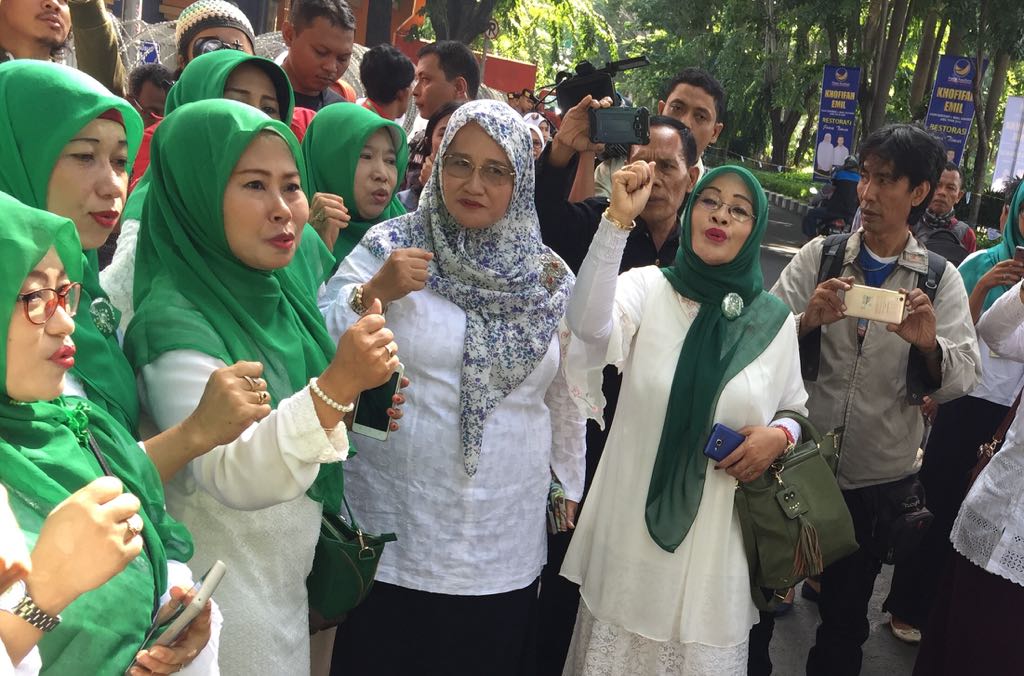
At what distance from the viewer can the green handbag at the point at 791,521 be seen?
2924 millimetres

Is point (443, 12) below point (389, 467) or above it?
above

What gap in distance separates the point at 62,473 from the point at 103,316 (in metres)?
0.52

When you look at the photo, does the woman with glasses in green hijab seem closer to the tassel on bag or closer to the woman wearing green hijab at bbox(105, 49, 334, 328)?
the woman wearing green hijab at bbox(105, 49, 334, 328)

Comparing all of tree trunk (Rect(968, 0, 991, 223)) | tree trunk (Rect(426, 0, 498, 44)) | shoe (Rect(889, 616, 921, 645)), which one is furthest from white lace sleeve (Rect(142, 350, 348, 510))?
tree trunk (Rect(968, 0, 991, 223))

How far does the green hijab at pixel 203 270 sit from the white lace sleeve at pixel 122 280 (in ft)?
0.79

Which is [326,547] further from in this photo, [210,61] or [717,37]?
[717,37]

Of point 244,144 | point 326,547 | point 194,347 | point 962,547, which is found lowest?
point 962,547

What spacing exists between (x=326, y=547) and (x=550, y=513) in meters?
0.87

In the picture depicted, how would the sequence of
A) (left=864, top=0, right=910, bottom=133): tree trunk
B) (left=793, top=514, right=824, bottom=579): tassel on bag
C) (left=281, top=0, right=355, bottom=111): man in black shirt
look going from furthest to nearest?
(left=864, top=0, right=910, bottom=133): tree trunk, (left=281, top=0, right=355, bottom=111): man in black shirt, (left=793, top=514, right=824, bottom=579): tassel on bag

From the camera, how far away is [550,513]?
303 cm

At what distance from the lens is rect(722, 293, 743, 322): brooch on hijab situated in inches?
117

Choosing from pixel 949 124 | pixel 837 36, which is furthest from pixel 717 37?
pixel 949 124

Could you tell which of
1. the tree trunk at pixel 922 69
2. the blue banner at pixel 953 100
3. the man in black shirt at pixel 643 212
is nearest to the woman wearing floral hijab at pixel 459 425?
the man in black shirt at pixel 643 212

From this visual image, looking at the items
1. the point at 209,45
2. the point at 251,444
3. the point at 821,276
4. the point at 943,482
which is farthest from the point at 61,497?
the point at 943,482
